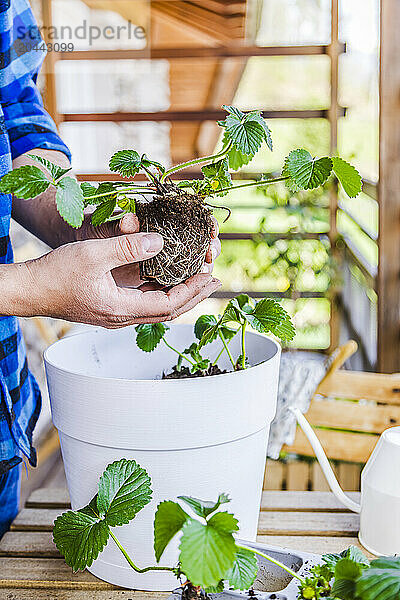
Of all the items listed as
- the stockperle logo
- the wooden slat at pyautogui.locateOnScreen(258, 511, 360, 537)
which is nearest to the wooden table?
the wooden slat at pyautogui.locateOnScreen(258, 511, 360, 537)

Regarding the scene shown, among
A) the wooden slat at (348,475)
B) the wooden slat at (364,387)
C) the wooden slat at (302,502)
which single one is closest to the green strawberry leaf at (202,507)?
the wooden slat at (302,502)

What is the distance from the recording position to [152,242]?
760mm

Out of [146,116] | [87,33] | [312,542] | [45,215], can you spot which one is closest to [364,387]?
[312,542]

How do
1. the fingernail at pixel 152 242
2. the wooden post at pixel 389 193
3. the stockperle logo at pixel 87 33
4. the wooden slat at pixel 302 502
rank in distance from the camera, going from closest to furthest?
the fingernail at pixel 152 242
the wooden slat at pixel 302 502
the wooden post at pixel 389 193
the stockperle logo at pixel 87 33

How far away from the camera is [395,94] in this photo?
2949mm

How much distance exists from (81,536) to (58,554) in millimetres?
246

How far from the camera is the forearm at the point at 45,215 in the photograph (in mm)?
999

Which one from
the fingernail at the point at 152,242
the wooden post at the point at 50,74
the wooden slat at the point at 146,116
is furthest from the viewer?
the wooden slat at the point at 146,116

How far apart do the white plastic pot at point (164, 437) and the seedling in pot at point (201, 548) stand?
0.07m

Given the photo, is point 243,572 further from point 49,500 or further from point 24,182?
point 49,500

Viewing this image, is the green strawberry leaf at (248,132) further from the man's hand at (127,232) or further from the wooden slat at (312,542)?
the wooden slat at (312,542)

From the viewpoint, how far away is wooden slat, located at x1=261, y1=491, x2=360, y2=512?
99cm

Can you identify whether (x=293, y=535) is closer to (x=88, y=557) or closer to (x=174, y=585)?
(x=174, y=585)

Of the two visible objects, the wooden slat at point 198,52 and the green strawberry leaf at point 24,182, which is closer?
the green strawberry leaf at point 24,182
